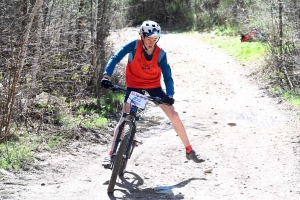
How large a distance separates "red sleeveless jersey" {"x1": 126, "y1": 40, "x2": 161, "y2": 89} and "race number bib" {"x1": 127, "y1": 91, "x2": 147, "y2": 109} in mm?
317

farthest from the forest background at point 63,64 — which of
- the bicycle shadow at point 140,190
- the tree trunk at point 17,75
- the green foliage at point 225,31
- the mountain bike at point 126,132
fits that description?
the green foliage at point 225,31

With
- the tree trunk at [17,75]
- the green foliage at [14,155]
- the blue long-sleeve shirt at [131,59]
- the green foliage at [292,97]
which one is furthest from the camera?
the green foliage at [292,97]

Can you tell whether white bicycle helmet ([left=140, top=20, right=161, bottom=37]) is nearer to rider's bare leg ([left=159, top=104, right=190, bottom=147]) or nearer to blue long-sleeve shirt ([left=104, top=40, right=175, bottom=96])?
blue long-sleeve shirt ([left=104, top=40, right=175, bottom=96])

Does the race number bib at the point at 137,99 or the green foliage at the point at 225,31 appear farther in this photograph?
the green foliage at the point at 225,31

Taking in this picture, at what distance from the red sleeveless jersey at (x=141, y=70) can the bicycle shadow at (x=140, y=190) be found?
127 centimetres

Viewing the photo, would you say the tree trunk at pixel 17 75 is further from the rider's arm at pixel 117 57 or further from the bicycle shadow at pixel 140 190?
the bicycle shadow at pixel 140 190

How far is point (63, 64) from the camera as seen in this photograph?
10367 millimetres

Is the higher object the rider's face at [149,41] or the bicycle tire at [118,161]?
the rider's face at [149,41]

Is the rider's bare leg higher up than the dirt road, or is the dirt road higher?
the rider's bare leg

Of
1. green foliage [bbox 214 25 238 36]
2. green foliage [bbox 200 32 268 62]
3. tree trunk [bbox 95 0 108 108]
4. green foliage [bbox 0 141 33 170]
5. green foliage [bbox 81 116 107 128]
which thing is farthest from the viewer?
green foliage [bbox 214 25 238 36]

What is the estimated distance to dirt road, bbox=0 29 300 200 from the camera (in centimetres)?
646

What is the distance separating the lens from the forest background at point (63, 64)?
8109mm

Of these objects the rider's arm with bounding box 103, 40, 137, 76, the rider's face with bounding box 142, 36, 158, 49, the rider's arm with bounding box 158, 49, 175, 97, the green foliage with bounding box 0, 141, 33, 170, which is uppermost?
the rider's face with bounding box 142, 36, 158, 49

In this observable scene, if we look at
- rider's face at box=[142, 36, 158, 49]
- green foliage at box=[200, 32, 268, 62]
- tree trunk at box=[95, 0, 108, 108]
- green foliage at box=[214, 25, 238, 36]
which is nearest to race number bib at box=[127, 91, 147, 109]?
rider's face at box=[142, 36, 158, 49]
